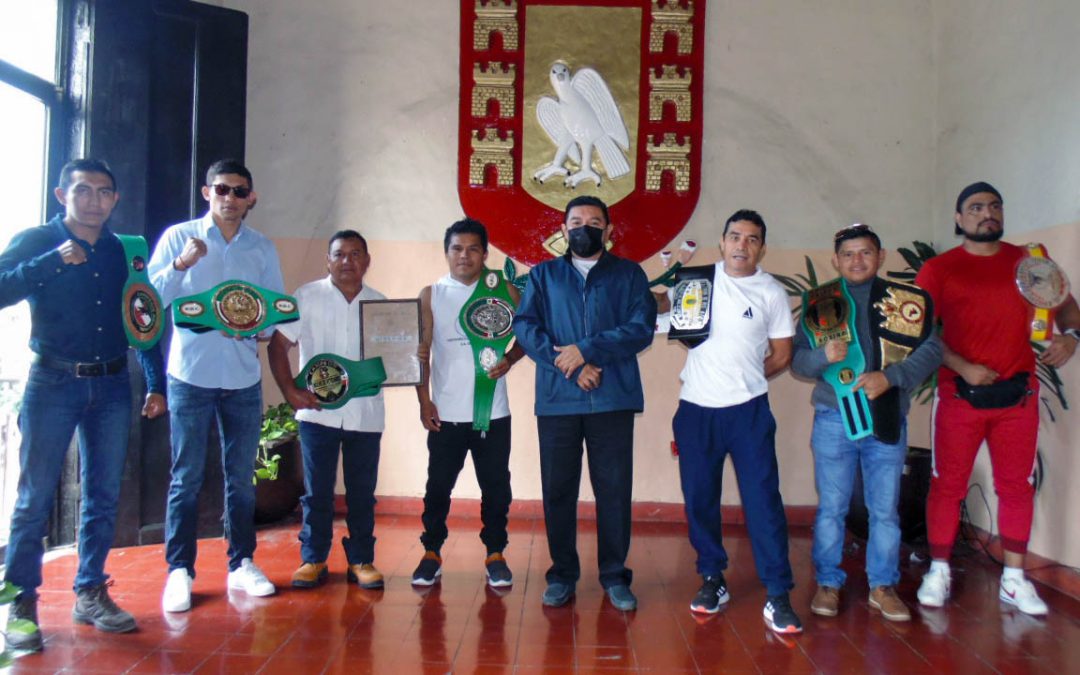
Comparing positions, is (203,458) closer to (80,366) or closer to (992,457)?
(80,366)

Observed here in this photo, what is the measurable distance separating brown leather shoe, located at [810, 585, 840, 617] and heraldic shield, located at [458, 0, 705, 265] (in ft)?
7.29

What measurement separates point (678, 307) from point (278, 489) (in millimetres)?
2608

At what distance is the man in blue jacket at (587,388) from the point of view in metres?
2.95

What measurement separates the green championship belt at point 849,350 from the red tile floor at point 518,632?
779 millimetres

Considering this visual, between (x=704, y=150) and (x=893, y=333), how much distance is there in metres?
2.07

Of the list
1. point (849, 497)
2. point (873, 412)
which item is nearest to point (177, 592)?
point (849, 497)

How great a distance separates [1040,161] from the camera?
144 inches

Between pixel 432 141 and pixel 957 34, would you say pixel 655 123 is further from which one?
pixel 957 34

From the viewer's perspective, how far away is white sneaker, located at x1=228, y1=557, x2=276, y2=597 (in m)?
3.10

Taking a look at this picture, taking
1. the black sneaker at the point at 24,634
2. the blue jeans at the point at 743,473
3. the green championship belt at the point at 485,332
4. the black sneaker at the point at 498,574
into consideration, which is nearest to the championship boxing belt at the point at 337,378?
the green championship belt at the point at 485,332

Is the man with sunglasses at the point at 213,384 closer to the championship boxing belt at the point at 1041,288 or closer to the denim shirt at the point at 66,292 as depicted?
the denim shirt at the point at 66,292

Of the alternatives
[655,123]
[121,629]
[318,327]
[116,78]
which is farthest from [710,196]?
[121,629]

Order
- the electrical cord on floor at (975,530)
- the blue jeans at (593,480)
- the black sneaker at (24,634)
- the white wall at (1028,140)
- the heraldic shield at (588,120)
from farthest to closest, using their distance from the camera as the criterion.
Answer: the heraldic shield at (588,120)
the electrical cord on floor at (975,530)
the white wall at (1028,140)
the blue jeans at (593,480)
the black sneaker at (24,634)

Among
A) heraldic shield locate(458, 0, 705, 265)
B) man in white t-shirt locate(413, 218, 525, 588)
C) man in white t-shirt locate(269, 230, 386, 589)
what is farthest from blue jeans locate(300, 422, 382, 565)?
heraldic shield locate(458, 0, 705, 265)
